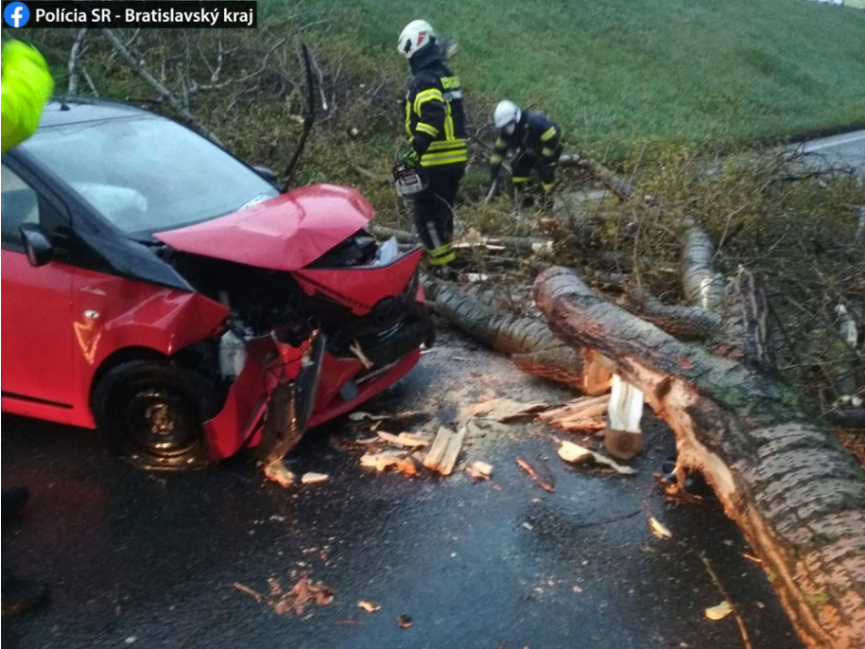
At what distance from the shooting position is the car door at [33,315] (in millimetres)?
3891

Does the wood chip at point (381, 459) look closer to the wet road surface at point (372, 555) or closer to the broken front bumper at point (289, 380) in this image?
the wet road surface at point (372, 555)

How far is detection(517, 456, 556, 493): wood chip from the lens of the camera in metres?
4.02

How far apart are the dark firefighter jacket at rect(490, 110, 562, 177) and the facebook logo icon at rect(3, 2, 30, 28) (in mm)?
5232

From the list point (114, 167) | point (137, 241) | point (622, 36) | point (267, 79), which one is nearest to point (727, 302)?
point (137, 241)

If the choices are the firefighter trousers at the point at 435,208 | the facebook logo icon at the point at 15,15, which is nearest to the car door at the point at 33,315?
the facebook logo icon at the point at 15,15

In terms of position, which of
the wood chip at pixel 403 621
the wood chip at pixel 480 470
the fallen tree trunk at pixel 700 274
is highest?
the fallen tree trunk at pixel 700 274

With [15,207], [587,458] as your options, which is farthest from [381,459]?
[15,207]

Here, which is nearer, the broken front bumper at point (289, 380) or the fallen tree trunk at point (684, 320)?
the broken front bumper at point (289, 380)

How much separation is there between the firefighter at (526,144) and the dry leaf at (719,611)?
661 cm

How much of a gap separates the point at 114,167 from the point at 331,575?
7.97 ft

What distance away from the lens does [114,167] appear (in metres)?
4.34

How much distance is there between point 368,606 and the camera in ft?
10.4

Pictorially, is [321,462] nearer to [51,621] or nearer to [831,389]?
[51,621]

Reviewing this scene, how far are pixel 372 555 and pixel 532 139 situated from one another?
6.92 metres
